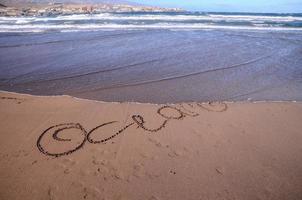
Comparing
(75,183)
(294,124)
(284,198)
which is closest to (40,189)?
(75,183)

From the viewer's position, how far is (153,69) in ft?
25.8

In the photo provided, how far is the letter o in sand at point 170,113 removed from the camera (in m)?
4.88

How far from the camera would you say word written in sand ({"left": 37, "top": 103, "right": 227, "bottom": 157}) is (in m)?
3.96

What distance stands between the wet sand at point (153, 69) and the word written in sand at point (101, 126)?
1.99 feet

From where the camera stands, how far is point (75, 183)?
3291mm

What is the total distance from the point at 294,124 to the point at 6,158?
5.02 metres

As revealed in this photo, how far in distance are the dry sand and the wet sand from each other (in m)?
0.88

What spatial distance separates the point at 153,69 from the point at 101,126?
3.81 meters

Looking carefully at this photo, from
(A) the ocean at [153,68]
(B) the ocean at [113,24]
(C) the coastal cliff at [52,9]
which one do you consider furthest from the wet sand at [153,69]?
(C) the coastal cliff at [52,9]

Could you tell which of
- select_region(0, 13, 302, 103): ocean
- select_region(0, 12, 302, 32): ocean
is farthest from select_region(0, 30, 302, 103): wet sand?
select_region(0, 12, 302, 32): ocean

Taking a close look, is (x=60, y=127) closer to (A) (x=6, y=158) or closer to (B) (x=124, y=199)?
(A) (x=6, y=158)

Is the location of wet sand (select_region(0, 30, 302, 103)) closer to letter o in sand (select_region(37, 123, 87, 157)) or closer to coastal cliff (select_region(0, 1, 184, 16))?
letter o in sand (select_region(37, 123, 87, 157))

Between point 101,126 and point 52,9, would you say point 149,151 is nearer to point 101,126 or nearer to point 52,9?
point 101,126

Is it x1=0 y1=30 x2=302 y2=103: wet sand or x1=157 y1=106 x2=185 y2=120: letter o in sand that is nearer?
x1=157 y1=106 x2=185 y2=120: letter o in sand
